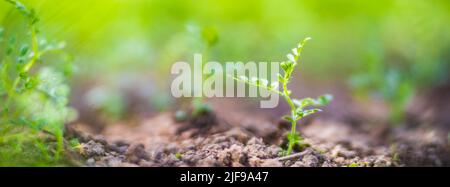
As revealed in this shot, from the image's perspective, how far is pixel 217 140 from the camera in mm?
1974

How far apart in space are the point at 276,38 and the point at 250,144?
8.62ft

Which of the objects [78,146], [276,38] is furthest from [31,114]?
[276,38]

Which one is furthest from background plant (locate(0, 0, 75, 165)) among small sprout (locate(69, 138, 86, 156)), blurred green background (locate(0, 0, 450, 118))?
blurred green background (locate(0, 0, 450, 118))

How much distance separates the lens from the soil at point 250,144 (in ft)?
5.87

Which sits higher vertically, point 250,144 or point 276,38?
point 276,38

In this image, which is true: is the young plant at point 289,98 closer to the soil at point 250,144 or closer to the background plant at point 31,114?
the soil at point 250,144

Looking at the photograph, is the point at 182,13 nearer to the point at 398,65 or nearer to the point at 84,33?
the point at 84,33

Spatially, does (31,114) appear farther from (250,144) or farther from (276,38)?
(276,38)

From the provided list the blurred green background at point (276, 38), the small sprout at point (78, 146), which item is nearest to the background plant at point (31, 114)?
the small sprout at point (78, 146)

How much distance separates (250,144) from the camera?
1934 mm

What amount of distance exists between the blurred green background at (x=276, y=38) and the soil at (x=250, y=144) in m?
0.50

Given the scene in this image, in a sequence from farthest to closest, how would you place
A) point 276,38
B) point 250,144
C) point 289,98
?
Answer: point 276,38, point 250,144, point 289,98
